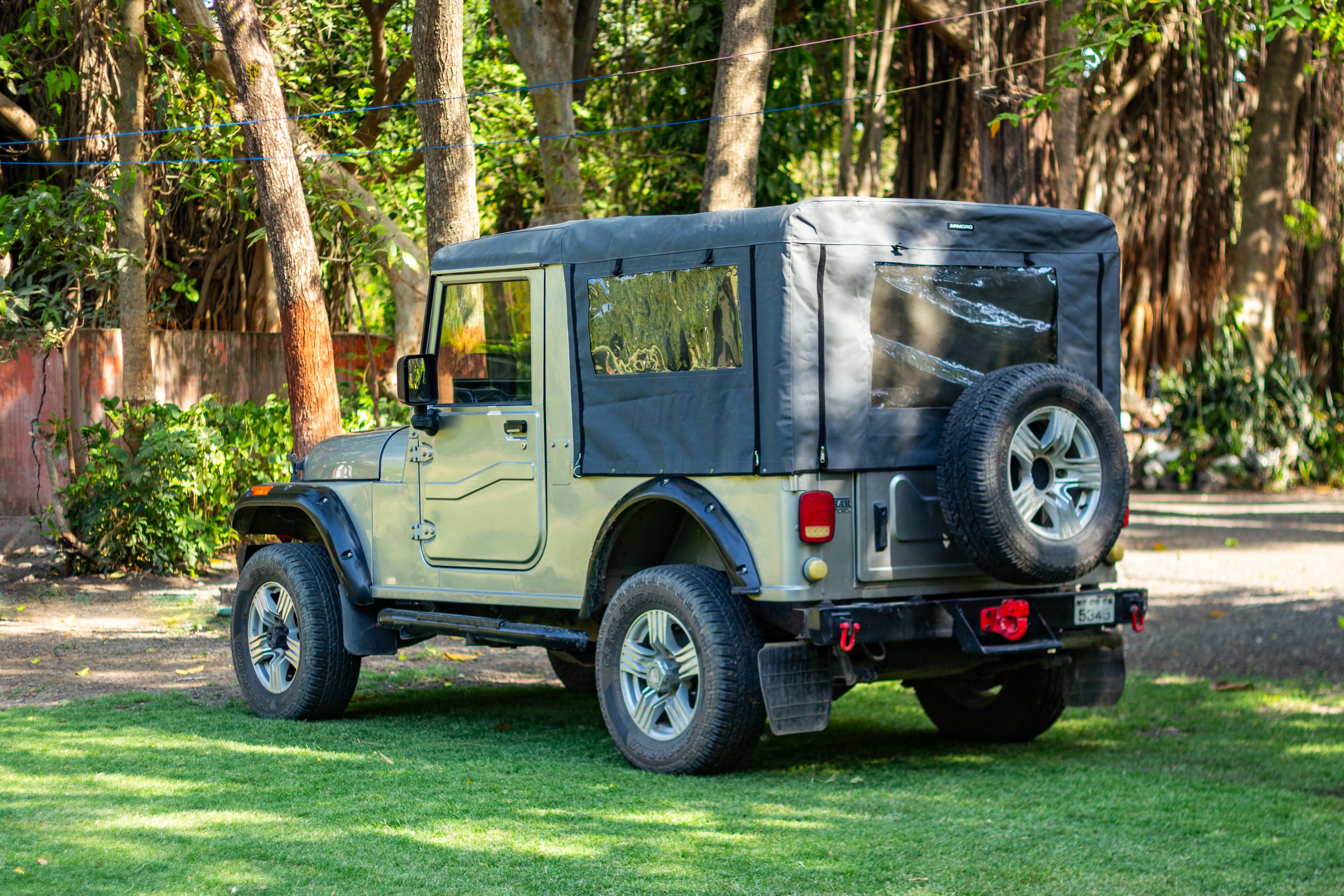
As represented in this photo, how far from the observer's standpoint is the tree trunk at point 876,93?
49.6 feet

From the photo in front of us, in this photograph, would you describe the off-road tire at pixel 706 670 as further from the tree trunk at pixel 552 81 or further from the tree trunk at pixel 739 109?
the tree trunk at pixel 552 81

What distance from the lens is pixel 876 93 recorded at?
Result: 1498 centimetres

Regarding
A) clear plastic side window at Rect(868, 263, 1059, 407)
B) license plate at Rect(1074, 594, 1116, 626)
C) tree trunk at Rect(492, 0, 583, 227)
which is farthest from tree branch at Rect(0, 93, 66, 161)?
license plate at Rect(1074, 594, 1116, 626)

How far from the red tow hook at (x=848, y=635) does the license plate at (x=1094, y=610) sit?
3.57 ft

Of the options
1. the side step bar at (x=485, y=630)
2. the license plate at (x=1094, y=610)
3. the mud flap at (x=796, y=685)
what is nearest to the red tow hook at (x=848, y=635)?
the mud flap at (x=796, y=685)

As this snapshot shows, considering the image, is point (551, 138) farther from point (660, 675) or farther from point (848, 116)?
point (660, 675)

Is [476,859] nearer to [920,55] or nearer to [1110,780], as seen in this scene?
[1110,780]

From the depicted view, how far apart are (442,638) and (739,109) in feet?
14.0

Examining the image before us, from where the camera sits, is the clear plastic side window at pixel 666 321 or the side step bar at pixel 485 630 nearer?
the clear plastic side window at pixel 666 321

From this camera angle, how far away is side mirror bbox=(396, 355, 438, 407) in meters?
6.95

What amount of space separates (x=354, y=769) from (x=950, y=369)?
115 inches

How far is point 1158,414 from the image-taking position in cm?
2202

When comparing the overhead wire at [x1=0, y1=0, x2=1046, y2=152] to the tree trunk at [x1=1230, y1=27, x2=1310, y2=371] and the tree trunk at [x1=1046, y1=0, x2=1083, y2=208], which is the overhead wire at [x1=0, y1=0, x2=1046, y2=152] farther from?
the tree trunk at [x1=1230, y1=27, x2=1310, y2=371]

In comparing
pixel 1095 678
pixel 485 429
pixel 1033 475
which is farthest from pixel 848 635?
pixel 485 429
